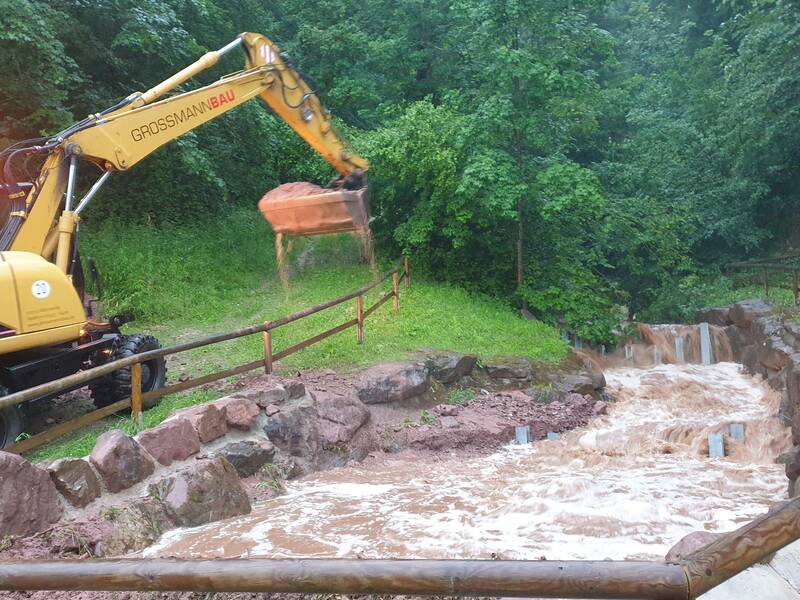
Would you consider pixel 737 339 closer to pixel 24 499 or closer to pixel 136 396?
pixel 136 396

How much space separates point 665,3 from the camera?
113 feet

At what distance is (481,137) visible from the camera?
15.0 m

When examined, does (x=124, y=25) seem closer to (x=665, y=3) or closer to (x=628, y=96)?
(x=628, y=96)

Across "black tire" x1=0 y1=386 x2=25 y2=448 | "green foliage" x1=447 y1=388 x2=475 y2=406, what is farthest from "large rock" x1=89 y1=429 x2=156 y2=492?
"green foliage" x1=447 y1=388 x2=475 y2=406

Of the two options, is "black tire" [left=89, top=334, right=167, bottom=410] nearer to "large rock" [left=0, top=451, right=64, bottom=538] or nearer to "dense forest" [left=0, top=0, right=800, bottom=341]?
"large rock" [left=0, top=451, right=64, bottom=538]

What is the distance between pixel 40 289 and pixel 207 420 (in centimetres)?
206

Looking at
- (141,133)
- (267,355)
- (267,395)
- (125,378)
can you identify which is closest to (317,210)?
(267,355)

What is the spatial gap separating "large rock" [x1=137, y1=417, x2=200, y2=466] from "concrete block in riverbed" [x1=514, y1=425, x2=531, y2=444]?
15.4 ft

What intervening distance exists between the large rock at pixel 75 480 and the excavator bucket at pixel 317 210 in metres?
4.27

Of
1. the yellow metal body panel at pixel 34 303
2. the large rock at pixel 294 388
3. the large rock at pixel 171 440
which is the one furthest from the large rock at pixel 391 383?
the yellow metal body panel at pixel 34 303

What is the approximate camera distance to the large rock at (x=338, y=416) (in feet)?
26.1

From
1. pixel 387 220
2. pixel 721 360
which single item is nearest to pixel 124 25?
pixel 387 220

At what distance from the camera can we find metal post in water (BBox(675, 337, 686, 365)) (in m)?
16.3

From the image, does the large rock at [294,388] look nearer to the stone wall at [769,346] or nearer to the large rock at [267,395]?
the large rock at [267,395]
